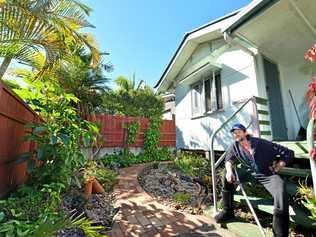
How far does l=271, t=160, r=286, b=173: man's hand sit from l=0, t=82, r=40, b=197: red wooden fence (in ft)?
10.9

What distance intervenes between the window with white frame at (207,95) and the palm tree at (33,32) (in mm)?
4354

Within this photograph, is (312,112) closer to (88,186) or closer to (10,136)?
(10,136)

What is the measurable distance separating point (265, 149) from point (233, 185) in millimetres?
714

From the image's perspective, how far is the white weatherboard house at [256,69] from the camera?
167 inches

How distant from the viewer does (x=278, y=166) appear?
2814 millimetres

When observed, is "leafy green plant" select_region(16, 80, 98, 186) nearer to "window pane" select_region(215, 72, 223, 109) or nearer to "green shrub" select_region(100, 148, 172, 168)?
"window pane" select_region(215, 72, 223, 109)

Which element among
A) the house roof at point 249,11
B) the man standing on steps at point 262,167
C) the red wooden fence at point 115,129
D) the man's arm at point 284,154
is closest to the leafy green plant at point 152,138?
the red wooden fence at point 115,129

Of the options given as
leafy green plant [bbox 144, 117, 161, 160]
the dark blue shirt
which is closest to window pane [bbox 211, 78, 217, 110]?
the dark blue shirt

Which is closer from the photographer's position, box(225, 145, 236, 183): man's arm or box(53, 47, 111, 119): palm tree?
box(225, 145, 236, 183): man's arm

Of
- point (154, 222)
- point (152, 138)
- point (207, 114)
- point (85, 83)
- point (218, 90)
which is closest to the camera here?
point (154, 222)

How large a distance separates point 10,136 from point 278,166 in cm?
343

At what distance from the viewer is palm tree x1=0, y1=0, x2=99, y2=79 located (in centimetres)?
284

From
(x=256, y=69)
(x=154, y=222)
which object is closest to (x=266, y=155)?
(x=154, y=222)

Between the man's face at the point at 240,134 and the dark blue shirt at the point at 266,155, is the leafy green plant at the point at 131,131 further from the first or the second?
the dark blue shirt at the point at 266,155
